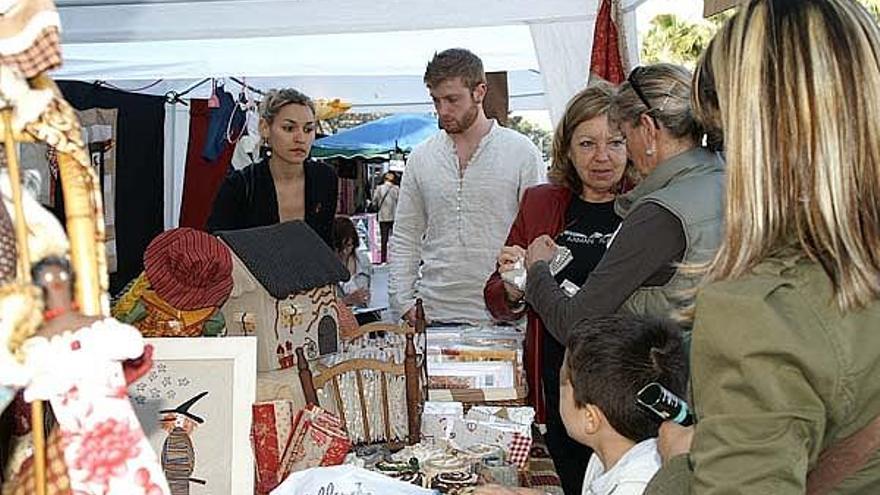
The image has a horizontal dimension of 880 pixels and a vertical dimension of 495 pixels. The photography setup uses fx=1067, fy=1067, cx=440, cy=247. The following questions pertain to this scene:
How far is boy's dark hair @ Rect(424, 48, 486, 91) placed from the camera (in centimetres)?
276

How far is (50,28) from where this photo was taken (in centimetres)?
72

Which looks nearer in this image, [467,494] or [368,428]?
[467,494]

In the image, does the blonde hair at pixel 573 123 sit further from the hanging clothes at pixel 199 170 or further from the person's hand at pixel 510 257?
the hanging clothes at pixel 199 170

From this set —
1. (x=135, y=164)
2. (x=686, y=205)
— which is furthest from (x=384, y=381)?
(x=135, y=164)

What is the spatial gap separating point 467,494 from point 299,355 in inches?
18.7

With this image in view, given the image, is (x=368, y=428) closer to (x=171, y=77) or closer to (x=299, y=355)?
(x=299, y=355)

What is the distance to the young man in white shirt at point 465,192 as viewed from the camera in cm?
287

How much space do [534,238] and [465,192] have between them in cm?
59

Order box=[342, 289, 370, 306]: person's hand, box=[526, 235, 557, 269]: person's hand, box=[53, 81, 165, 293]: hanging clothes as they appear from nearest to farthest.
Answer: box=[526, 235, 557, 269]: person's hand < box=[342, 289, 370, 306]: person's hand < box=[53, 81, 165, 293]: hanging clothes

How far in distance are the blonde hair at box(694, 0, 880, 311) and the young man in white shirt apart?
6.23 feet

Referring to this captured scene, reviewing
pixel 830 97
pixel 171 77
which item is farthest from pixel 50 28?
pixel 171 77

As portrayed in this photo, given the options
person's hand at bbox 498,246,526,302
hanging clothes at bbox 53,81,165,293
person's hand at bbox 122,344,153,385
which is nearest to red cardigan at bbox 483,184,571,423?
person's hand at bbox 498,246,526,302

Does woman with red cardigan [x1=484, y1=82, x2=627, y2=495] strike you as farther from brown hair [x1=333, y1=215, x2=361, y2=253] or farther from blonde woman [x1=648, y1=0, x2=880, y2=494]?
brown hair [x1=333, y1=215, x2=361, y2=253]

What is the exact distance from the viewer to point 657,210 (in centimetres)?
165
